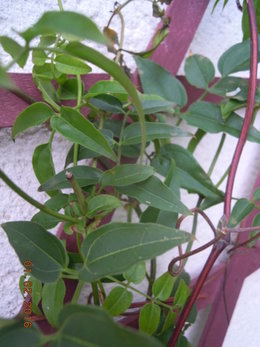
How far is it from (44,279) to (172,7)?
394mm

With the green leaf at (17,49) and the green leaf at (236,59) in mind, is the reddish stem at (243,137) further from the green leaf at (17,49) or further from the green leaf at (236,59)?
the green leaf at (17,49)

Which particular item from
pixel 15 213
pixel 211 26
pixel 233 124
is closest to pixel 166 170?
pixel 233 124

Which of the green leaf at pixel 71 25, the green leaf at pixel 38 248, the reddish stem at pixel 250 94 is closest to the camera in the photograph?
the green leaf at pixel 71 25

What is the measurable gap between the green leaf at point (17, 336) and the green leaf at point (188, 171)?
306 millimetres

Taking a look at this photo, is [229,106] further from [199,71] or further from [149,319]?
[149,319]

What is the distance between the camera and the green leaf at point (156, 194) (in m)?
0.29

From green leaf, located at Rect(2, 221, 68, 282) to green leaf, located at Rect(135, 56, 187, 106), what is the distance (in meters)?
0.25

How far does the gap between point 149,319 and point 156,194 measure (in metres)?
0.14

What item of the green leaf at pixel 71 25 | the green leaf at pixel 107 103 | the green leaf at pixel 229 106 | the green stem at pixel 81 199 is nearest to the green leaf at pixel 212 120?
the green leaf at pixel 229 106

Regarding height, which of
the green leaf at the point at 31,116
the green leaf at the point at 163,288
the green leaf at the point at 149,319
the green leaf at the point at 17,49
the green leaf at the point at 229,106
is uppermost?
the green leaf at the point at 229,106

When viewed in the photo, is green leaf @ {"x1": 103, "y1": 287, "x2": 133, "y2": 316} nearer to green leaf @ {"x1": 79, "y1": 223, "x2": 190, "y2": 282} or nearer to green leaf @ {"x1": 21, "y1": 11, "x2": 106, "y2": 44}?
green leaf @ {"x1": 79, "y1": 223, "x2": 190, "y2": 282}

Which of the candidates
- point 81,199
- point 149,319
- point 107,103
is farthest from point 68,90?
point 149,319

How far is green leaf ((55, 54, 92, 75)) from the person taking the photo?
0.33m

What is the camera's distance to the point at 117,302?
0.34 metres
